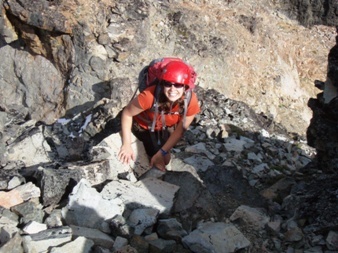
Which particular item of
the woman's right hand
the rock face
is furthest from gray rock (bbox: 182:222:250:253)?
the rock face

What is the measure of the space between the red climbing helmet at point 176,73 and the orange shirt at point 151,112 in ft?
0.88

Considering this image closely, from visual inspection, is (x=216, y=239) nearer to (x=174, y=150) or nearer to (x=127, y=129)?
(x=127, y=129)

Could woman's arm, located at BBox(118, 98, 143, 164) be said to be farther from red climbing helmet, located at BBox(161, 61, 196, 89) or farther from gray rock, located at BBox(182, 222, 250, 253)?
gray rock, located at BBox(182, 222, 250, 253)

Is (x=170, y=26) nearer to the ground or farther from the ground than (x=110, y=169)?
farther from the ground

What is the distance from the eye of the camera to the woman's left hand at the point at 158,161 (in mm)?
4977

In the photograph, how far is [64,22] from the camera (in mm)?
9070

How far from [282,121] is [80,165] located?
27.3 ft

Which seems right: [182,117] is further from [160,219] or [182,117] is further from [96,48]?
[96,48]

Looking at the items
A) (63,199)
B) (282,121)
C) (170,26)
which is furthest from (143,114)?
(282,121)

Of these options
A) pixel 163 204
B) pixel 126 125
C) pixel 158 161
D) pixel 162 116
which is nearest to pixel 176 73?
pixel 162 116

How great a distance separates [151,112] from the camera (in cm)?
482

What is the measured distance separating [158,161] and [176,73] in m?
1.24

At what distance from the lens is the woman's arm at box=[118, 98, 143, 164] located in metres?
4.65

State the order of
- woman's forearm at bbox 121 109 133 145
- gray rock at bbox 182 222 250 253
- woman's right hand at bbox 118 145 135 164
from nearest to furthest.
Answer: gray rock at bbox 182 222 250 253 → woman's forearm at bbox 121 109 133 145 → woman's right hand at bbox 118 145 135 164
